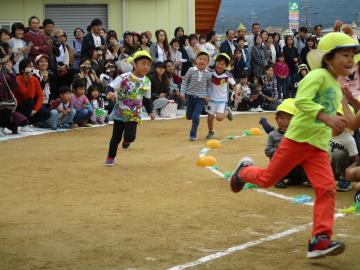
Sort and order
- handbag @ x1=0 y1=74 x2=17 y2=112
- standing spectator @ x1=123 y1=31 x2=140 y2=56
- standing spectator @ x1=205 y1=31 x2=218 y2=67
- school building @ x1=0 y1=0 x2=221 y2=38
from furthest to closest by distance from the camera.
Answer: school building @ x1=0 y1=0 x2=221 y2=38, standing spectator @ x1=205 y1=31 x2=218 y2=67, standing spectator @ x1=123 y1=31 x2=140 y2=56, handbag @ x1=0 y1=74 x2=17 y2=112

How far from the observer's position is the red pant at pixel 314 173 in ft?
18.6

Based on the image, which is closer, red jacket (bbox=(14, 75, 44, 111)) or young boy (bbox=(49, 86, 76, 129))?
red jacket (bbox=(14, 75, 44, 111))

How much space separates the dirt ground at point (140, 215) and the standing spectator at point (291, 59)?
34.4 ft

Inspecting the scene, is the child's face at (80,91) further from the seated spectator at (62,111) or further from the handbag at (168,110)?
the handbag at (168,110)

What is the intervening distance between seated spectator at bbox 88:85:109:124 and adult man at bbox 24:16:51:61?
1.32 metres

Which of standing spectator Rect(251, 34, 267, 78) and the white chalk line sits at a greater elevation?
standing spectator Rect(251, 34, 267, 78)

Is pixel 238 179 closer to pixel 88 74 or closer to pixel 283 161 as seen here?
pixel 283 161

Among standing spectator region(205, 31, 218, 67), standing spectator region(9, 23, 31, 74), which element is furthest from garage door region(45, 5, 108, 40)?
standing spectator region(9, 23, 31, 74)

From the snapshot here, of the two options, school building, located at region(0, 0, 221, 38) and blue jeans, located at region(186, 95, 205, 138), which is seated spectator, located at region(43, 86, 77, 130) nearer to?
blue jeans, located at region(186, 95, 205, 138)

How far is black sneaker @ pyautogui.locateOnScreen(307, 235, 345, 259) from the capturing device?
547 cm

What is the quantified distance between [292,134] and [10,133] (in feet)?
30.8

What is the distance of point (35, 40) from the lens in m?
16.2

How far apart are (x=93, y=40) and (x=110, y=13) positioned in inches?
208

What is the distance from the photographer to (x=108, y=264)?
5.59 meters
